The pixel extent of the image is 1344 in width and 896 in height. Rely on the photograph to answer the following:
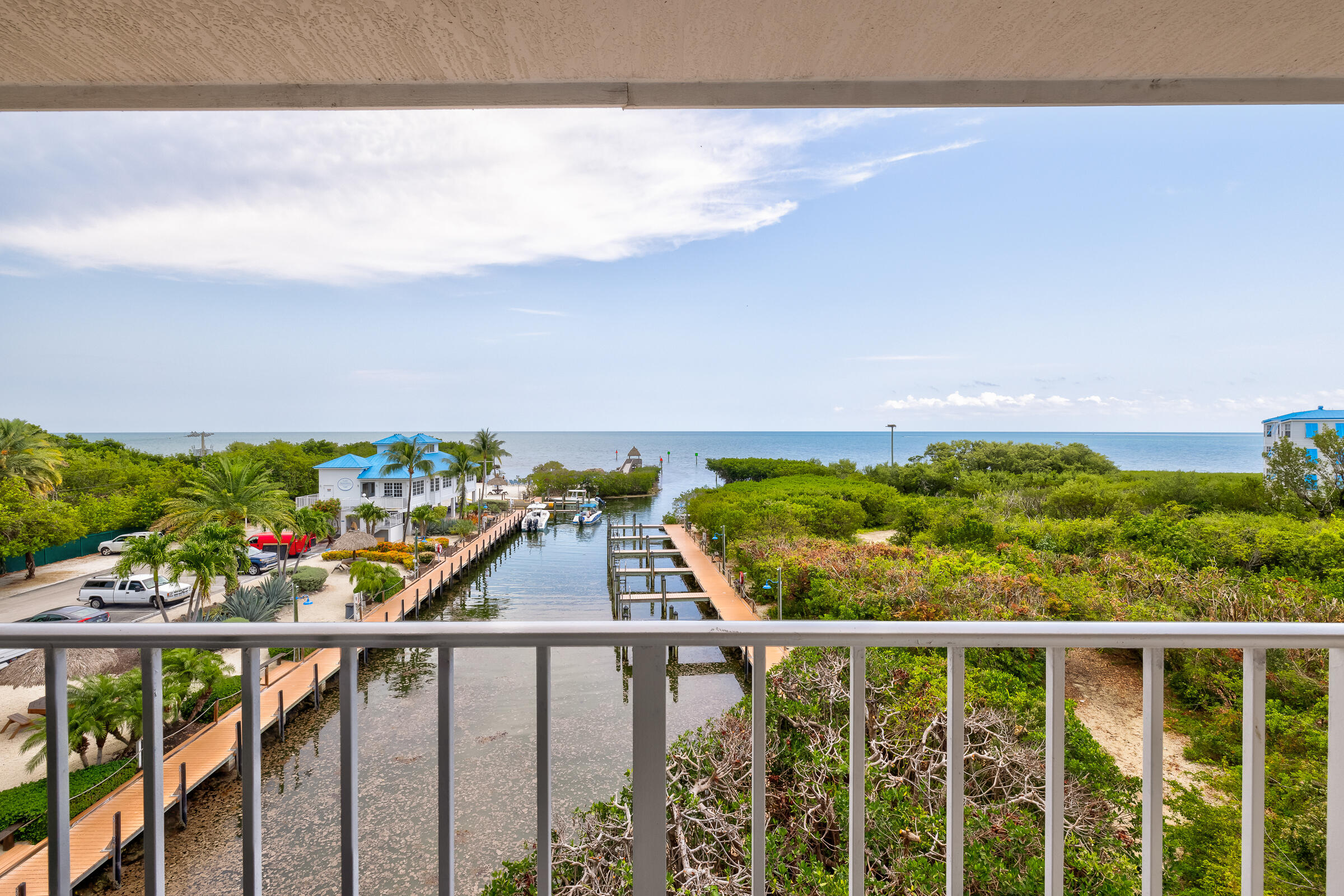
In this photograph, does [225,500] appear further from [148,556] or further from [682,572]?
[682,572]

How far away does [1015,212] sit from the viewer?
14.1 meters

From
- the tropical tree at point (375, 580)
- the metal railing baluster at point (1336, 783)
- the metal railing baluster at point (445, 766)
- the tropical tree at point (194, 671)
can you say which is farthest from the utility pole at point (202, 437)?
the metal railing baluster at point (1336, 783)

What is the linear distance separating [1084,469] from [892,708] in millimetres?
13237

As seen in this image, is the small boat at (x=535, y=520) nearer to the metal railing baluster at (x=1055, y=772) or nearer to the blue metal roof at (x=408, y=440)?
the blue metal roof at (x=408, y=440)

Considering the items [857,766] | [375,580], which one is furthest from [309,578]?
[857,766]

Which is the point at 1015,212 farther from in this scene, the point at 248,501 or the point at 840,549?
the point at 248,501

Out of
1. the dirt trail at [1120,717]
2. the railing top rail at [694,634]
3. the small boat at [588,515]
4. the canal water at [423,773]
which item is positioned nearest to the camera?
the railing top rail at [694,634]

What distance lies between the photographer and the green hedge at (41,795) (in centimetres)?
460

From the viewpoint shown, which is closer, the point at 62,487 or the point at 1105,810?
the point at 1105,810

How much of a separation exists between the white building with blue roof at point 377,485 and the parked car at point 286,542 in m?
1.34

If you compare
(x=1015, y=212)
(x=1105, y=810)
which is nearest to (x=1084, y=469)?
(x=1015, y=212)

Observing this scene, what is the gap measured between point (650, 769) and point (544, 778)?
5.7 inches

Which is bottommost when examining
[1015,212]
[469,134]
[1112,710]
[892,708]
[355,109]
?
[1112,710]

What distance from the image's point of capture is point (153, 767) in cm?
71
